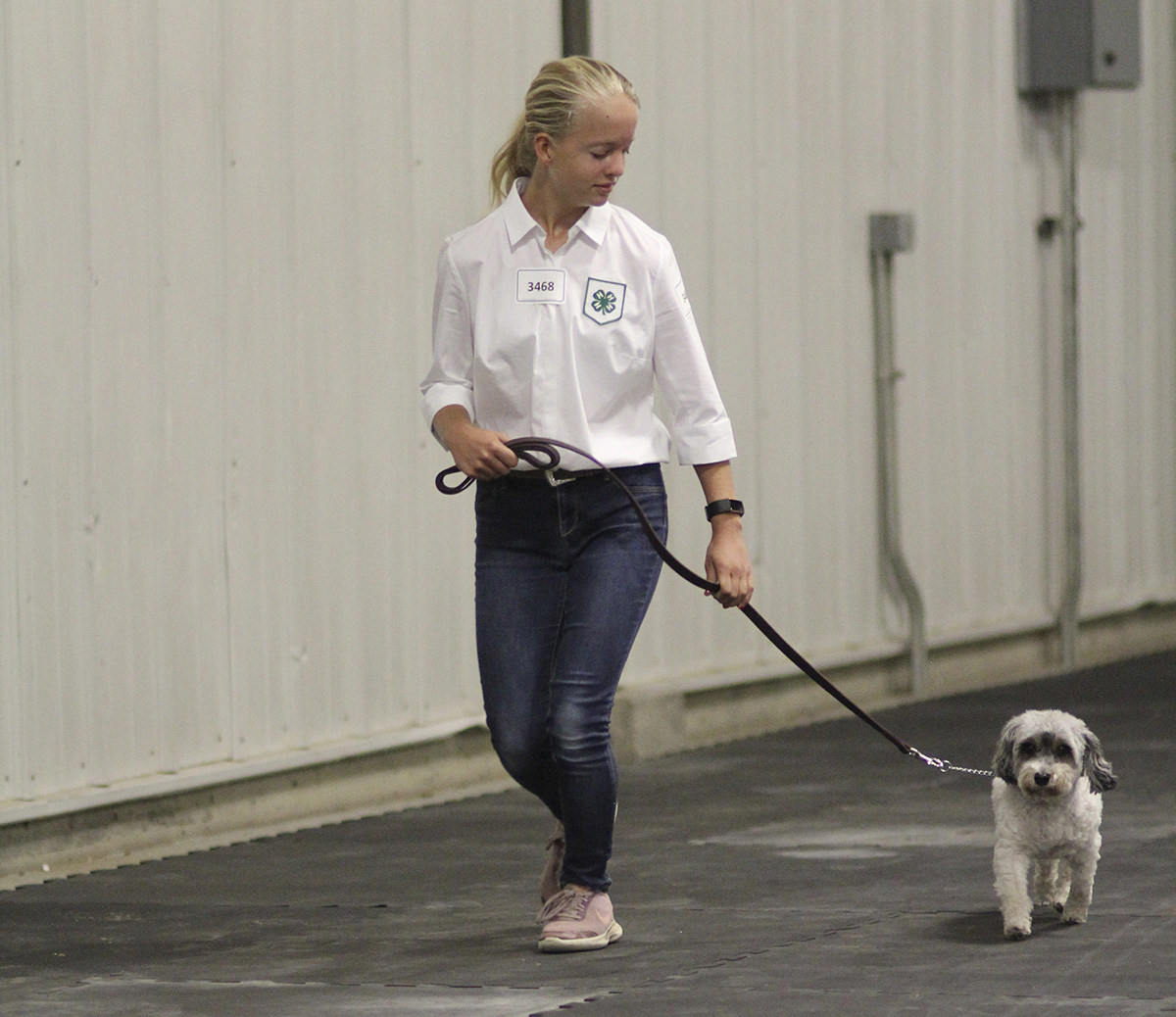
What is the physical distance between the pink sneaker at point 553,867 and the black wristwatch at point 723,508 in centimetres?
93

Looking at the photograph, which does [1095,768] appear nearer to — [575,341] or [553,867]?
[553,867]

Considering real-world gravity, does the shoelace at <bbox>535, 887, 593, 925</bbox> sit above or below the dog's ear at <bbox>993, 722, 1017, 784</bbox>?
below

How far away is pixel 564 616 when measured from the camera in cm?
580

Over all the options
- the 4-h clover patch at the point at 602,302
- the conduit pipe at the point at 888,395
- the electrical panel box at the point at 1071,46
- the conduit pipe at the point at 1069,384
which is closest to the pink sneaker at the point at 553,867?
the 4-h clover patch at the point at 602,302

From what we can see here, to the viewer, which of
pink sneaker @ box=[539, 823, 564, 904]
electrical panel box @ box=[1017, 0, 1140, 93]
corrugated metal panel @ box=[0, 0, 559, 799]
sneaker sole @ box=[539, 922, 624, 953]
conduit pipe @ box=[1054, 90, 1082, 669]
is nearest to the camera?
sneaker sole @ box=[539, 922, 624, 953]

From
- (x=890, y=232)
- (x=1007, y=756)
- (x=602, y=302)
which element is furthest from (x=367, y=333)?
(x=890, y=232)

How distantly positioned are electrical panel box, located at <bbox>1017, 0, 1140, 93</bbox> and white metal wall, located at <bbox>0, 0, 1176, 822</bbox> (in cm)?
18

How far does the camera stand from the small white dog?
5.91 metres

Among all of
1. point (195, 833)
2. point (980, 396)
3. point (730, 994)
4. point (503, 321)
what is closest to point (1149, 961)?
point (730, 994)

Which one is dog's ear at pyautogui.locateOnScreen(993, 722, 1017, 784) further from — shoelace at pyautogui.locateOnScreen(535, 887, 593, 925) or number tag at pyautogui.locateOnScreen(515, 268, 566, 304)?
number tag at pyautogui.locateOnScreen(515, 268, 566, 304)

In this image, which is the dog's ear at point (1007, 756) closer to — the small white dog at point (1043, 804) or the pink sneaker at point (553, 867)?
the small white dog at point (1043, 804)

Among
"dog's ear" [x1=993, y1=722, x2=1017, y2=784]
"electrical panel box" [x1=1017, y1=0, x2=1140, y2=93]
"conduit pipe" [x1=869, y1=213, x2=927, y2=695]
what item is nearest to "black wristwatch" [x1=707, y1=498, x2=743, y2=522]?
"dog's ear" [x1=993, y1=722, x2=1017, y2=784]

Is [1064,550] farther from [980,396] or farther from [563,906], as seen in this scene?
[563,906]

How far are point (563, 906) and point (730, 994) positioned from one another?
2.11ft
